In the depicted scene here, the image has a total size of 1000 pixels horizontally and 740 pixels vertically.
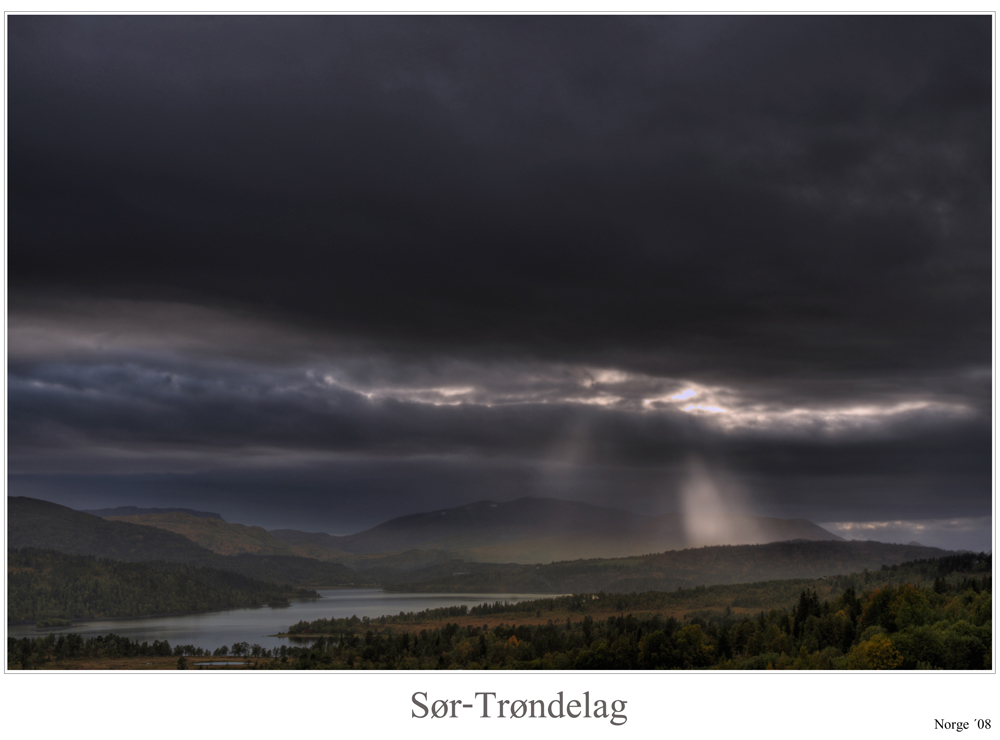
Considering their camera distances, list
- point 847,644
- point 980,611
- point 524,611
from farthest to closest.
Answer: point 524,611 < point 847,644 < point 980,611

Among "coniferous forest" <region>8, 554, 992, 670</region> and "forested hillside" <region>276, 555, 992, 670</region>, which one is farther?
"coniferous forest" <region>8, 554, 992, 670</region>

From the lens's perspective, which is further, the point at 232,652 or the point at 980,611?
the point at 232,652

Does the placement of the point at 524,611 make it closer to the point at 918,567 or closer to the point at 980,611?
the point at 918,567

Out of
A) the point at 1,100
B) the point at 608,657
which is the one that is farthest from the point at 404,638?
the point at 1,100

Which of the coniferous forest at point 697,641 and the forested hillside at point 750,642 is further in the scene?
the coniferous forest at point 697,641

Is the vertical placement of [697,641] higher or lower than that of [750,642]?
higher

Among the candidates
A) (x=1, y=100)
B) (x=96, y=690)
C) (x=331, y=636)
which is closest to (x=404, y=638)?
(x=331, y=636)

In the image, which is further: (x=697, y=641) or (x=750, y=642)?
(x=750, y=642)

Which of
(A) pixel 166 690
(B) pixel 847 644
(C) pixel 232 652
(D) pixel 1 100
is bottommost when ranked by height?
(C) pixel 232 652

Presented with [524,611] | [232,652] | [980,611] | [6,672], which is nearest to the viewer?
[6,672]

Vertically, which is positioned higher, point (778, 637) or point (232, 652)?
point (778, 637)
